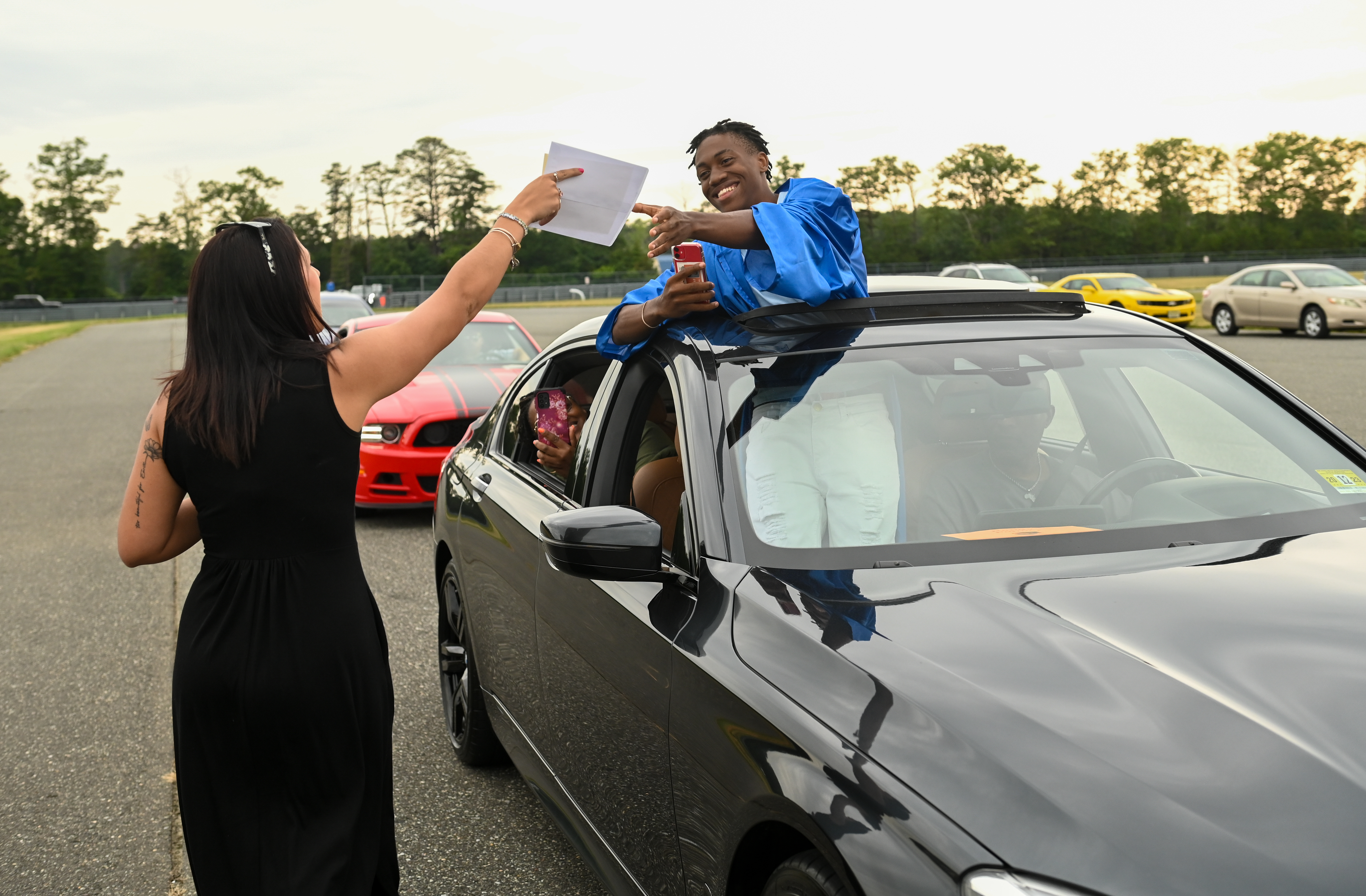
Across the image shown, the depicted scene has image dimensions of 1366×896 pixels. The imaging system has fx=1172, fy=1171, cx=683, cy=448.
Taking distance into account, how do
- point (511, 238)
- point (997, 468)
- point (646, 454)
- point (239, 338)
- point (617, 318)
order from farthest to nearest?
point (617, 318) → point (646, 454) → point (997, 468) → point (511, 238) → point (239, 338)

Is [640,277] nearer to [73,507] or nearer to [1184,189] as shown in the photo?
[1184,189]

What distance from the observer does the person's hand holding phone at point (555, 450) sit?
358cm

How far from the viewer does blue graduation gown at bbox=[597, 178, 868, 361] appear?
9.62ft

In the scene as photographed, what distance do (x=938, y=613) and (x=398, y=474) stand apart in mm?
7197

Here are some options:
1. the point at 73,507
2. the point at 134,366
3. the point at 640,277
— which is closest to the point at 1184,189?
the point at 640,277

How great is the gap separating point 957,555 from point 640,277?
8263 cm

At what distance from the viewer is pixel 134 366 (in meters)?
28.0

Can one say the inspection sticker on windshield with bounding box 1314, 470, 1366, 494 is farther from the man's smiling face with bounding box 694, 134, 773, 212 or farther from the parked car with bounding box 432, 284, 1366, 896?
the man's smiling face with bounding box 694, 134, 773, 212

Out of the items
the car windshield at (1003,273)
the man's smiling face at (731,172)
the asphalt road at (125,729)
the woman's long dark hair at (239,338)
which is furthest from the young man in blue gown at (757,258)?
the car windshield at (1003,273)

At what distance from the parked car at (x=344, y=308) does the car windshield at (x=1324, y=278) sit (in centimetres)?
1908

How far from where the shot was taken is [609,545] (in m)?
2.42

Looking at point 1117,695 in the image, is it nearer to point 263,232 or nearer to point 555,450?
point 263,232

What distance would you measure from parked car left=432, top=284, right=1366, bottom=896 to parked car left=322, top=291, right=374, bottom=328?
1673 cm

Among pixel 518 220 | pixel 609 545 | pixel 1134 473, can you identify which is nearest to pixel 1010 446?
pixel 1134 473
